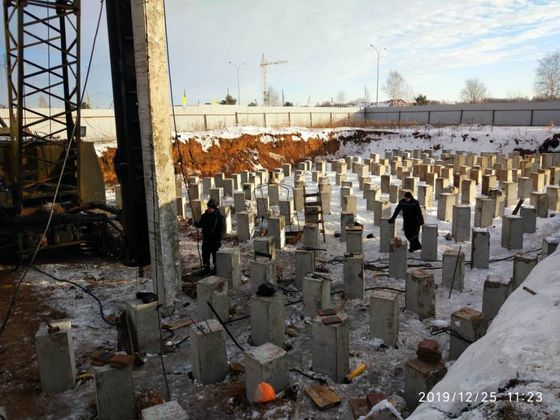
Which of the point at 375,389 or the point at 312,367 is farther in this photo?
the point at 312,367

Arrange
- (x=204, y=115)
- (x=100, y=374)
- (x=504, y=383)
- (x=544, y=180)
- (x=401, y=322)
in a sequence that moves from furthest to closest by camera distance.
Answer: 1. (x=204, y=115)
2. (x=544, y=180)
3. (x=401, y=322)
4. (x=100, y=374)
5. (x=504, y=383)

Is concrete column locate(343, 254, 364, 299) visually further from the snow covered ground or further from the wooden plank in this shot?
the wooden plank

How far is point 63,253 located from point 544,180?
49.1 feet

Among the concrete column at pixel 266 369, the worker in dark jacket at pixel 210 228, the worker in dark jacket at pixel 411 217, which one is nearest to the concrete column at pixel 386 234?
the worker in dark jacket at pixel 411 217

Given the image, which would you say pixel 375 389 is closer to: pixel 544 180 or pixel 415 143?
→ pixel 544 180

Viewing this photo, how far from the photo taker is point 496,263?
8570 millimetres

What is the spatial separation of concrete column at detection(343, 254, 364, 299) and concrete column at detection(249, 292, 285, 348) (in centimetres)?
177

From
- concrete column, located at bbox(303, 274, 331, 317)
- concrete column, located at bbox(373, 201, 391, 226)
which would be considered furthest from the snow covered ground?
concrete column, located at bbox(373, 201, 391, 226)

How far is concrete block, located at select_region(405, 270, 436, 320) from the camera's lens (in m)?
6.39

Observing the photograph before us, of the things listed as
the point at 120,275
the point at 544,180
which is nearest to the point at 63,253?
the point at 120,275

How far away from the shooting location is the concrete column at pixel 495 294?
611cm

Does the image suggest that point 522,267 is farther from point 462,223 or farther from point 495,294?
point 462,223

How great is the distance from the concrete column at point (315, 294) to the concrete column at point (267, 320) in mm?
758

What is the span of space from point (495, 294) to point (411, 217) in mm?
3192
